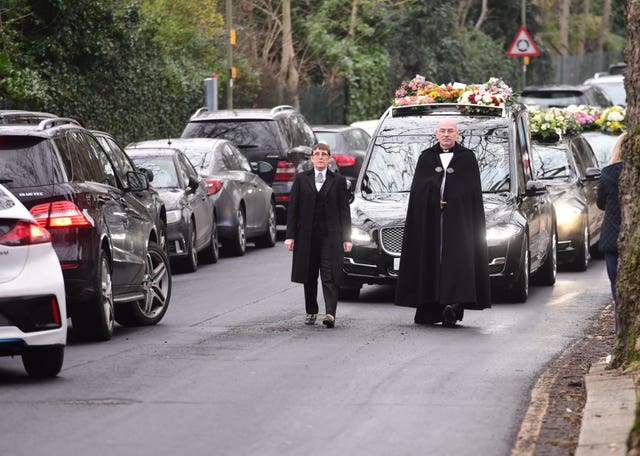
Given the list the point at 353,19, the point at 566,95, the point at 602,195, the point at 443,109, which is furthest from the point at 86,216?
the point at 353,19

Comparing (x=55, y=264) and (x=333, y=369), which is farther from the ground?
(x=55, y=264)

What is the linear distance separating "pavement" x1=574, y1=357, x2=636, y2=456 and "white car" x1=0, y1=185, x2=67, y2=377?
3.45 metres

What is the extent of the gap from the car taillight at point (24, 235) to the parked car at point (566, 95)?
88.6ft

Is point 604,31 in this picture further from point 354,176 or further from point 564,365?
point 564,365

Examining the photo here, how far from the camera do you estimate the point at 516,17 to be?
209 ft

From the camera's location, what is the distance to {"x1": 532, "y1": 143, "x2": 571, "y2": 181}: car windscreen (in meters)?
21.6

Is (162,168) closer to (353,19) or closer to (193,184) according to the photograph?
(193,184)

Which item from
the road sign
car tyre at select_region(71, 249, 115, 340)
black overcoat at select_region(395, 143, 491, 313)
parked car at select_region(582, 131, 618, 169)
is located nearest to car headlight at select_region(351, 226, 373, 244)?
black overcoat at select_region(395, 143, 491, 313)

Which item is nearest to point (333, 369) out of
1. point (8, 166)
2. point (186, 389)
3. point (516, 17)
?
point (186, 389)

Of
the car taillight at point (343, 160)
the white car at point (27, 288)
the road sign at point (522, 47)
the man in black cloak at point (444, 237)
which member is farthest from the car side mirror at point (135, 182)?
the road sign at point (522, 47)

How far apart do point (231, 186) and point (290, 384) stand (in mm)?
11852

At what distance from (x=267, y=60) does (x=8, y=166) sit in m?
31.7

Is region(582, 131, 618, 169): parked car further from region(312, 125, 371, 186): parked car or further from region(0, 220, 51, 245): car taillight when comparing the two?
region(0, 220, 51, 245): car taillight

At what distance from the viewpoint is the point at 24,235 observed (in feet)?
35.4
